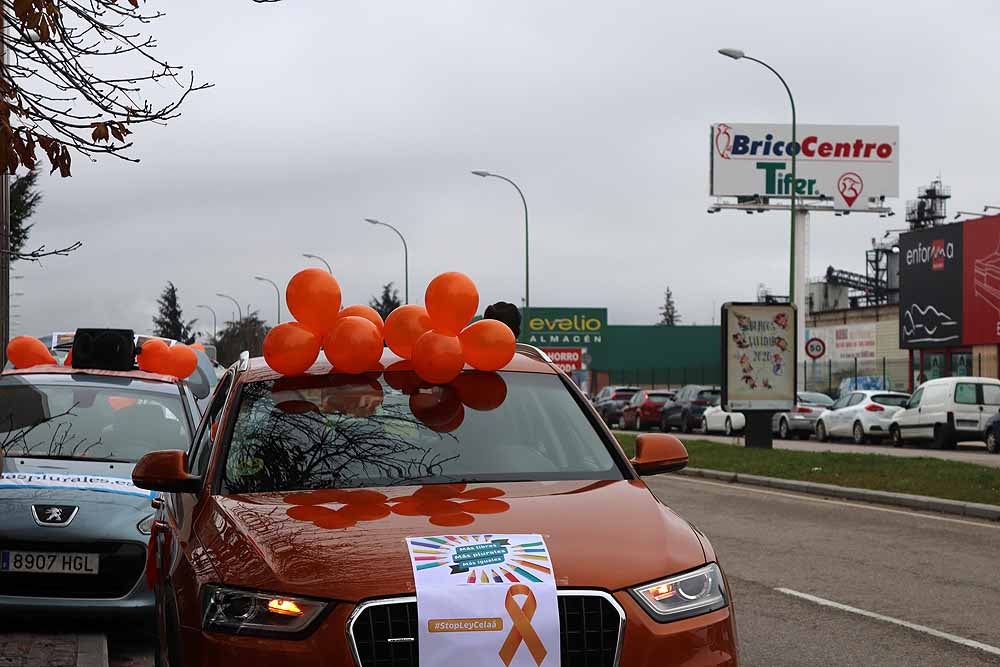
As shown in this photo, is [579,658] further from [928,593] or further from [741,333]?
[741,333]

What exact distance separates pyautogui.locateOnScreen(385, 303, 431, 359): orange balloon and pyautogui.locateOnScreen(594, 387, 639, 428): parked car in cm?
4522

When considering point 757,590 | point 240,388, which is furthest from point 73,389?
point 757,590

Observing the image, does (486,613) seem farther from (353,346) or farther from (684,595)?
(353,346)

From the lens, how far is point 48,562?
24.7 ft

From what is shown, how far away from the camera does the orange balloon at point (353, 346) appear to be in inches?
226

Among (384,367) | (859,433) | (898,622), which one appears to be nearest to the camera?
(384,367)

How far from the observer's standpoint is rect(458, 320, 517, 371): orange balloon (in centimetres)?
580

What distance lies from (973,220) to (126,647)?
45.4 m

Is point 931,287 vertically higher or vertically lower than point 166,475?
higher

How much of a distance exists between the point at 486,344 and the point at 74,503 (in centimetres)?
306

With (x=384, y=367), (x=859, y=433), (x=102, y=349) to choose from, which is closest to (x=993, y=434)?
(x=859, y=433)

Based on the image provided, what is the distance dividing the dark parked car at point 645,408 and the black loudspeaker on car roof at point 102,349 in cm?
3864

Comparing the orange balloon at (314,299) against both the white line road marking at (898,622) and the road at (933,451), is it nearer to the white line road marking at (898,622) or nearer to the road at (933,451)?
the white line road marking at (898,622)

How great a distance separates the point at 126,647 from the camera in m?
7.99
